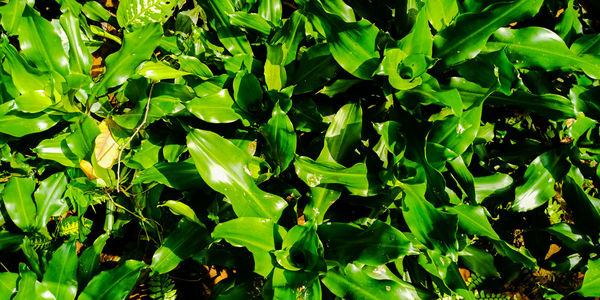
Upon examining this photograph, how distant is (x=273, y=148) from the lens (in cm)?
127

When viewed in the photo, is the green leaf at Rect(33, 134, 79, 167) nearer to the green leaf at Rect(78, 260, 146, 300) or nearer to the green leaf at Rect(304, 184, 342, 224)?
the green leaf at Rect(78, 260, 146, 300)

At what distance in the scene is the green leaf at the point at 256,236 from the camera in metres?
1.11

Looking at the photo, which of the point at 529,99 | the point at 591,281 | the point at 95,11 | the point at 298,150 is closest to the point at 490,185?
the point at 529,99

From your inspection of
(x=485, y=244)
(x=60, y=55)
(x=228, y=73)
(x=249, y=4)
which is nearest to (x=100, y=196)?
(x=60, y=55)

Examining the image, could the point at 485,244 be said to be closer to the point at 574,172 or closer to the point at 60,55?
the point at 574,172

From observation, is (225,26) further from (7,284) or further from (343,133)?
(7,284)

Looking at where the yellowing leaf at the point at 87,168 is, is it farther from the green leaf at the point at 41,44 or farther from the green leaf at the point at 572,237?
the green leaf at the point at 572,237

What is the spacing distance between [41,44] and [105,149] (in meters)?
0.44

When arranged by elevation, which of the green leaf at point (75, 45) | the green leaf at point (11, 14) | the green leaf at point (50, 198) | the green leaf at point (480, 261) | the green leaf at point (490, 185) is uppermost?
the green leaf at point (11, 14)

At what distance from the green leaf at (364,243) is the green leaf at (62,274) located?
840 mm

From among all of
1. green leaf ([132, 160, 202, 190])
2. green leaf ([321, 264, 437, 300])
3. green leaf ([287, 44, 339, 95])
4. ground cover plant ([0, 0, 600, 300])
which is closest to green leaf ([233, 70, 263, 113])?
ground cover plant ([0, 0, 600, 300])

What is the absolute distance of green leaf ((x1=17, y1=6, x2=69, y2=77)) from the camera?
4.48ft

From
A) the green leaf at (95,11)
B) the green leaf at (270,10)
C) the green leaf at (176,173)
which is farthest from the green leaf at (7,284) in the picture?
the green leaf at (270,10)

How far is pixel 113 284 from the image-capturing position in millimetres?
1271
